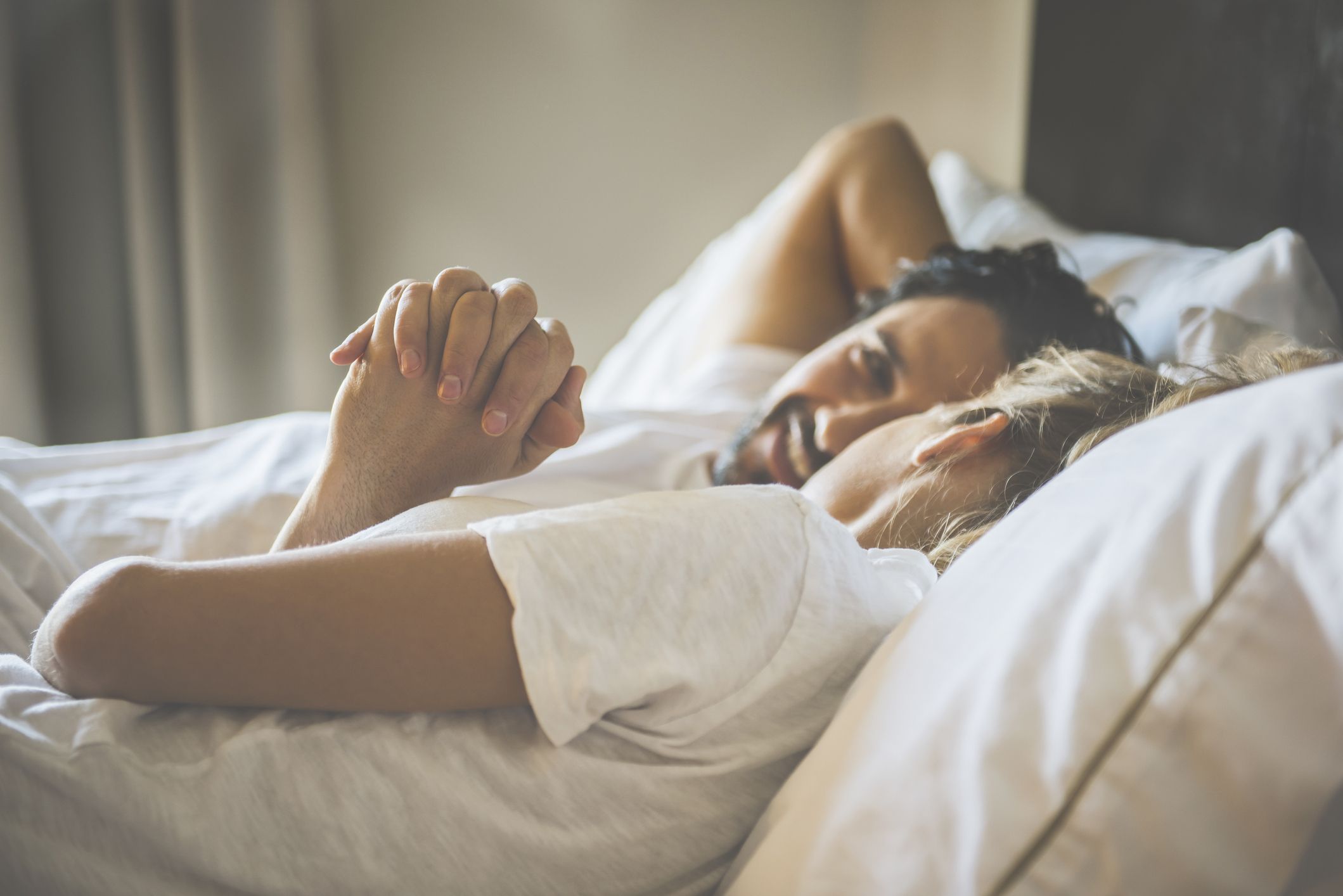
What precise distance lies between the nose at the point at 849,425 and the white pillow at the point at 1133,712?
512 millimetres

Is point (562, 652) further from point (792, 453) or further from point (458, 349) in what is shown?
point (792, 453)

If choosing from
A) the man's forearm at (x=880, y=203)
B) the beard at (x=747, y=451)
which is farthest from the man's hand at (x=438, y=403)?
the man's forearm at (x=880, y=203)

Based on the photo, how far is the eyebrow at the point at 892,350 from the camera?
3.24 feet

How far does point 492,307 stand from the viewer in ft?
2.19

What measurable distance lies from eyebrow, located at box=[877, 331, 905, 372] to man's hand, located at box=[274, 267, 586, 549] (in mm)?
404

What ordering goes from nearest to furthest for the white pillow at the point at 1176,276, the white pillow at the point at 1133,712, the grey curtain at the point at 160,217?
the white pillow at the point at 1133,712 < the white pillow at the point at 1176,276 < the grey curtain at the point at 160,217

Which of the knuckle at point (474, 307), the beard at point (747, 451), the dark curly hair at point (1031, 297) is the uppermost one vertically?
the knuckle at point (474, 307)

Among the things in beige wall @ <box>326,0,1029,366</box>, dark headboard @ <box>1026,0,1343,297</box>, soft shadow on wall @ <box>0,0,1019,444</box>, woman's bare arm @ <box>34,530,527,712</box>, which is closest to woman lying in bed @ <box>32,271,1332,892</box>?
woman's bare arm @ <box>34,530,527,712</box>

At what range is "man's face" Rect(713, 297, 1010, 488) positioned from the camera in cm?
96

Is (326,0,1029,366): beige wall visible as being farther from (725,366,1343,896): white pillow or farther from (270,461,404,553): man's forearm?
(725,366,1343,896): white pillow

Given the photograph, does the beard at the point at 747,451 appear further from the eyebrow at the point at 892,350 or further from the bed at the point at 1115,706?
the bed at the point at 1115,706

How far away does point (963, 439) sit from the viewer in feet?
2.28

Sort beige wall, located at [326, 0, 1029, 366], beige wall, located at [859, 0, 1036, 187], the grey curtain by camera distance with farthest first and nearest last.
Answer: beige wall, located at [326, 0, 1029, 366] → the grey curtain → beige wall, located at [859, 0, 1036, 187]

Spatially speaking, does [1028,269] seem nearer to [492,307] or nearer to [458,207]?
[492,307]
